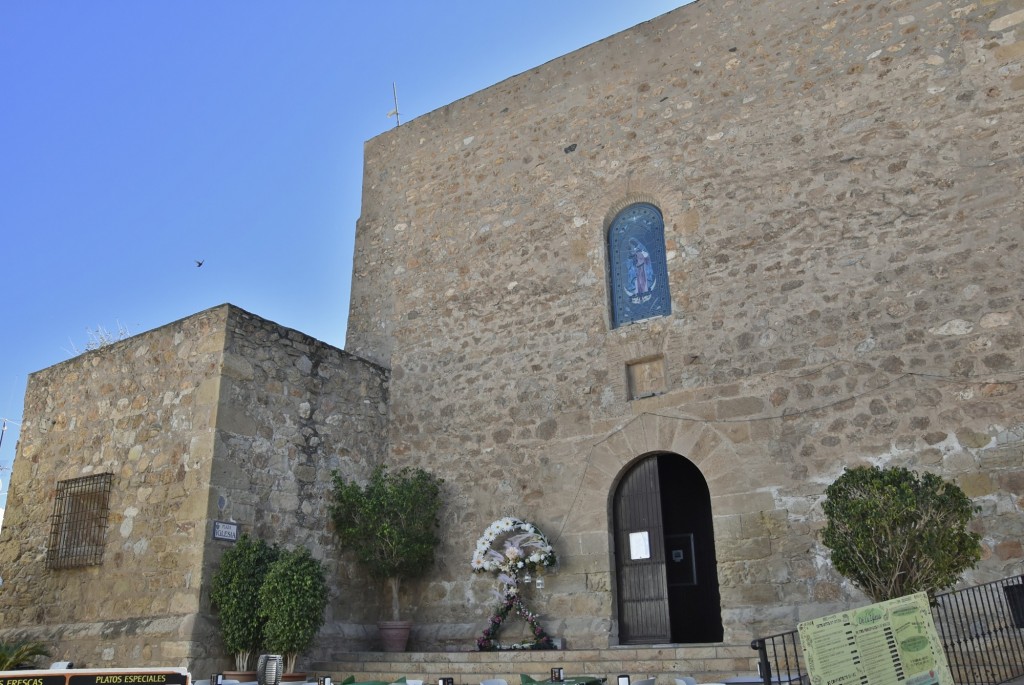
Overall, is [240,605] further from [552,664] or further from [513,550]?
[552,664]

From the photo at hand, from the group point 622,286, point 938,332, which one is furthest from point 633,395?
point 938,332

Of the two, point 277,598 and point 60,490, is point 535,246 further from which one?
point 60,490

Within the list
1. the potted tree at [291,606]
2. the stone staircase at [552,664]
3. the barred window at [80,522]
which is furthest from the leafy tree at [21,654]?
the stone staircase at [552,664]

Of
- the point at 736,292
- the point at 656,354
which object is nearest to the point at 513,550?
the point at 656,354

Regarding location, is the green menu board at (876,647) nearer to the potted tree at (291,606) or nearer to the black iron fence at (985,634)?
the black iron fence at (985,634)

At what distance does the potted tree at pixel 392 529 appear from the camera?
31.1 feet

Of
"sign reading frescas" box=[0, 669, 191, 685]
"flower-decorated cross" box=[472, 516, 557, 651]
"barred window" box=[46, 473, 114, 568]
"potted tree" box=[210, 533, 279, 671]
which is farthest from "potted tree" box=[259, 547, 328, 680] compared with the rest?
→ "sign reading frescas" box=[0, 669, 191, 685]

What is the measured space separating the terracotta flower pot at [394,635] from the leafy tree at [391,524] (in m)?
0.14

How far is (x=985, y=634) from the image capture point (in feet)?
20.1

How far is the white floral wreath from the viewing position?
891 cm

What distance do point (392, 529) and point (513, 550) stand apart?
4.79ft

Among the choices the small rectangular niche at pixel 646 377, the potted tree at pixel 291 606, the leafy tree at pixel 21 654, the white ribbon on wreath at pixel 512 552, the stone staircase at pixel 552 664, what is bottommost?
the stone staircase at pixel 552 664

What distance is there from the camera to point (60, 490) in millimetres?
9961

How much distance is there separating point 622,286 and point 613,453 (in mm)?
1931
